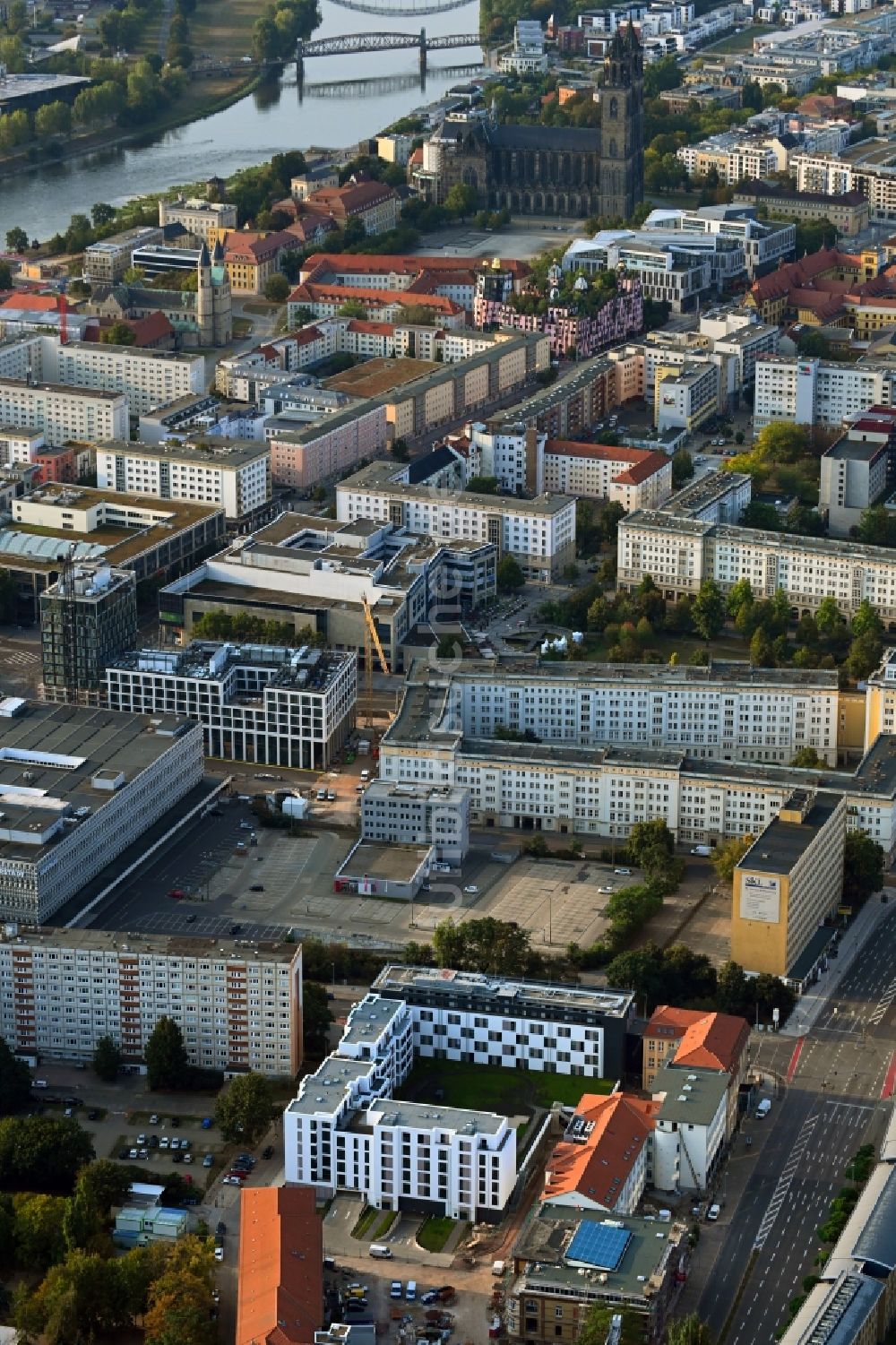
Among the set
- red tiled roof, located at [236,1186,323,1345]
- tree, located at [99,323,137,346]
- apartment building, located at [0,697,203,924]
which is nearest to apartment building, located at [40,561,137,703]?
apartment building, located at [0,697,203,924]

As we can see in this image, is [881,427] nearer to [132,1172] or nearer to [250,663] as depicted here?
[250,663]

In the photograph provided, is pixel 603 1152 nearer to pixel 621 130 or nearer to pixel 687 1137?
pixel 687 1137

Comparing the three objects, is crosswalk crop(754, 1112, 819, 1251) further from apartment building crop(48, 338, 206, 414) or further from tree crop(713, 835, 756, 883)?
apartment building crop(48, 338, 206, 414)

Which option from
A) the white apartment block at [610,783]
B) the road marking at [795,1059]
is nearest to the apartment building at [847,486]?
the white apartment block at [610,783]

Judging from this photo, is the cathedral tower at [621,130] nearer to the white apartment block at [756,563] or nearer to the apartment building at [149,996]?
the white apartment block at [756,563]

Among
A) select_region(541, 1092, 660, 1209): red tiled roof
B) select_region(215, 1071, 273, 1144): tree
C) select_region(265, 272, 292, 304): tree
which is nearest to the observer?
select_region(541, 1092, 660, 1209): red tiled roof
